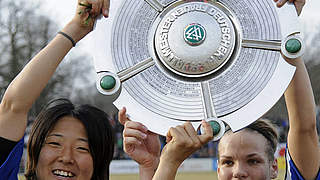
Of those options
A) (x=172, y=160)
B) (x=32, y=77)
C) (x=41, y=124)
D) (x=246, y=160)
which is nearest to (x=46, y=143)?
(x=41, y=124)

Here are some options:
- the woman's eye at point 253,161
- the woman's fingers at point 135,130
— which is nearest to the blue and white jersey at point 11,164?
the woman's fingers at point 135,130

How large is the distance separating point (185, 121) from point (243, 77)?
0.33 meters

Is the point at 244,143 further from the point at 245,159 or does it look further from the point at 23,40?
the point at 23,40

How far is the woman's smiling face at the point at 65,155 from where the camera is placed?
9.12 feet

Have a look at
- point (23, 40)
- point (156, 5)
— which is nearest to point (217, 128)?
point (156, 5)

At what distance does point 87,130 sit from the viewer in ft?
9.68

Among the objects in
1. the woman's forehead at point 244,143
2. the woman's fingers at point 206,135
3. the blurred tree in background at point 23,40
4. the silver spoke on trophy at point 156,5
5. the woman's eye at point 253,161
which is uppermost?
the blurred tree in background at point 23,40

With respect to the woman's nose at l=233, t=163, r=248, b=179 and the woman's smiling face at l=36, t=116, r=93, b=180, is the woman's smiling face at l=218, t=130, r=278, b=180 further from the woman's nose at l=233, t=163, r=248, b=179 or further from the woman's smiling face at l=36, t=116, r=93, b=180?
the woman's smiling face at l=36, t=116, r=93, b=180

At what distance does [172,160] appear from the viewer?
7.32 ft

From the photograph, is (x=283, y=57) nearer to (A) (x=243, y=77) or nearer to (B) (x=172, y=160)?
(A) (x=243, y=77)

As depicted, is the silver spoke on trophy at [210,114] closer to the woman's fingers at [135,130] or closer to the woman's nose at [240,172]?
the woman's fingers at [135,130]

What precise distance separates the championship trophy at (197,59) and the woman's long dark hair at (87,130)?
2.15 feet

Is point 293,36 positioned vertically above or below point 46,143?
above

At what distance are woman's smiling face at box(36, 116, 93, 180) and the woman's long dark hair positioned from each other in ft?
0.14
